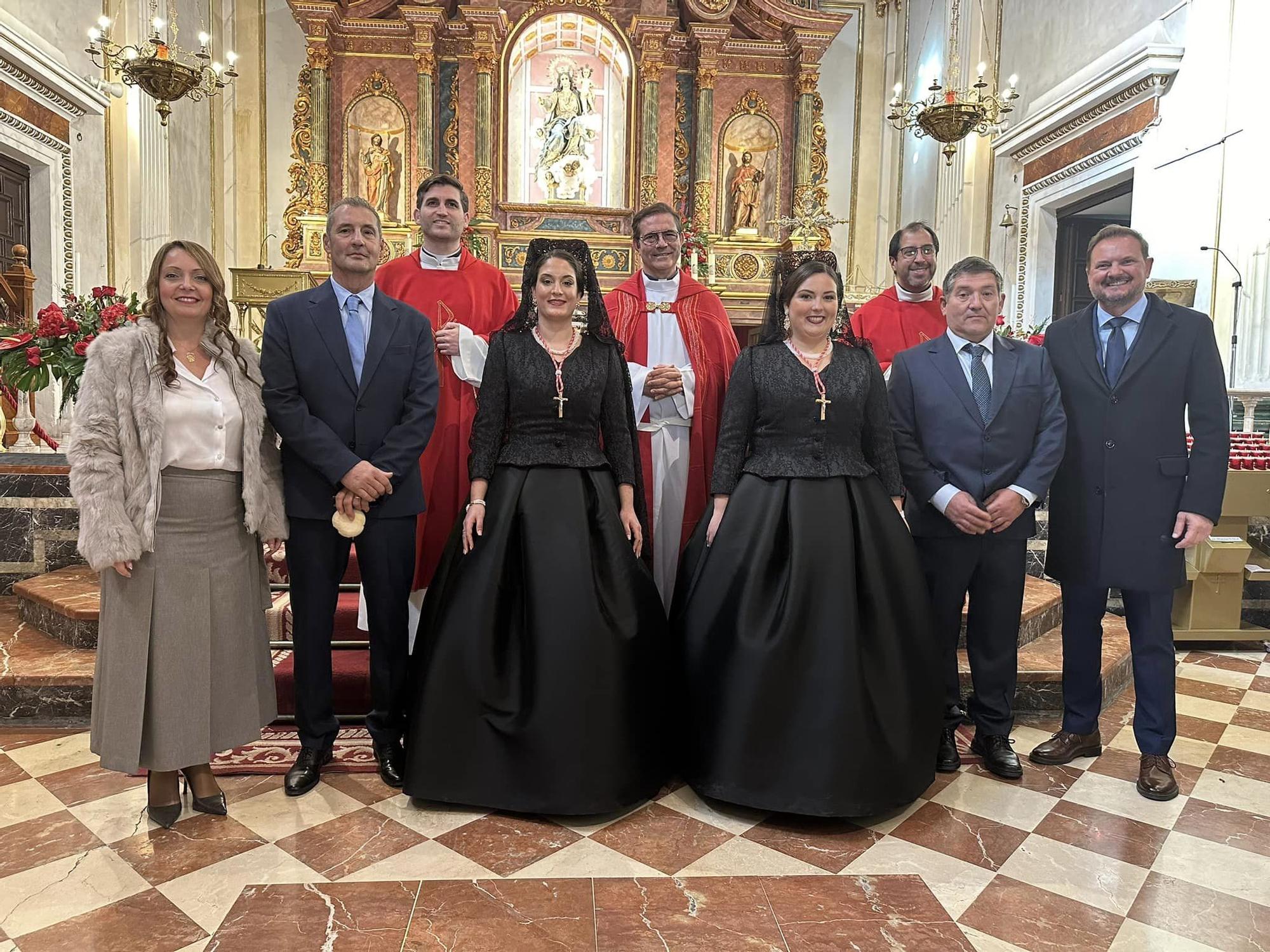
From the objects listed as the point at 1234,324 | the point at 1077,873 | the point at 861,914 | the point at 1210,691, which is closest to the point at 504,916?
the point at 861,914

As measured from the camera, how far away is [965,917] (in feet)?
7.96

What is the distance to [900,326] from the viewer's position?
4.03 meters

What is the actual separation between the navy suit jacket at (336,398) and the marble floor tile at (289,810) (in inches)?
38.5

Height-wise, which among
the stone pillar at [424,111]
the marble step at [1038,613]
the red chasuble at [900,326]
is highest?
the stone pillar at [424,111]

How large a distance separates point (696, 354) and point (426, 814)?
208 cm

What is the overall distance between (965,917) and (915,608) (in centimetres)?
95

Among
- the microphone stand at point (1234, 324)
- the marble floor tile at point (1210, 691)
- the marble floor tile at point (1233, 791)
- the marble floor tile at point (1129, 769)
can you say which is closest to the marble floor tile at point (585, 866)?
the marble floor tile at point (1129, 769)

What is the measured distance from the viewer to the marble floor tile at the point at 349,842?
2.65m

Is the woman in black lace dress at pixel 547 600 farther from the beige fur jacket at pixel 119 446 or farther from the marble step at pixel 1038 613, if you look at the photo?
the marble step at pixel 1038 613

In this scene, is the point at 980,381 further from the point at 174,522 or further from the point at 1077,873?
the point at 174,522

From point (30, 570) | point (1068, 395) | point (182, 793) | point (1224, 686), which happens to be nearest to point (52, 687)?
point (182, 793)

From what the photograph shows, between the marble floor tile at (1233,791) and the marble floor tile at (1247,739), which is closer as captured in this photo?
the marble floor tile at (1233,791)

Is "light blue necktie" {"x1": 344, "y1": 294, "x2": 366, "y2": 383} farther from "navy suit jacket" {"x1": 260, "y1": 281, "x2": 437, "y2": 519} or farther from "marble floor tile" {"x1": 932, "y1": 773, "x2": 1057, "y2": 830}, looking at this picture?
"marble floor tile" {"x1": 932, "y1": 773, "x2": 1057, "y2": 830}

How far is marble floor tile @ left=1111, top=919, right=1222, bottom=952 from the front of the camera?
2311mm
